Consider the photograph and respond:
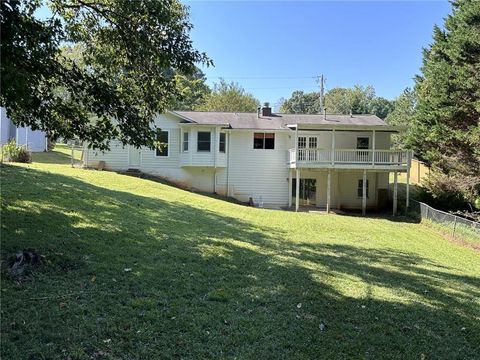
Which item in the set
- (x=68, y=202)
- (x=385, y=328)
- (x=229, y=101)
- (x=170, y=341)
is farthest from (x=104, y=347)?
(x=229, y=101)

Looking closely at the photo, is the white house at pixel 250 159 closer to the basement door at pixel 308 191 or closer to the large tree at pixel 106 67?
the basement door at pixel 308 191

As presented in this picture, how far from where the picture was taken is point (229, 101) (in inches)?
1855

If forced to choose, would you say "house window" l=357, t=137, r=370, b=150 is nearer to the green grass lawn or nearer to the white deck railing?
the white deck railing

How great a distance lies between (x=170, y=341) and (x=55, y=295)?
1718mm

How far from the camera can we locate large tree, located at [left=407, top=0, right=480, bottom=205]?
63.8 ft

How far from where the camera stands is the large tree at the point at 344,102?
6694 centimetres

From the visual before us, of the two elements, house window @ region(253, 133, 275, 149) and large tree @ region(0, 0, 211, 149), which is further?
house window @ region(253, 133, 275, 149)

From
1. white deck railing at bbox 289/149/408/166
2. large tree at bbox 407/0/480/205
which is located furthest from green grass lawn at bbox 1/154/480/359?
white deck railing at bbox 289/149/408/166

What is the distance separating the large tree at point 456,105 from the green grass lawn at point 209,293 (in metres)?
9.38

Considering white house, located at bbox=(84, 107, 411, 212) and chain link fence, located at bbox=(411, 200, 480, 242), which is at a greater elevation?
white house, located at bbox=(84, 107, 411, 212)

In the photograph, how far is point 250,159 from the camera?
24906 millimetres

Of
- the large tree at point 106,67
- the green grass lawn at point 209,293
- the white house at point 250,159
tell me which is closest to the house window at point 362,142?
the white house at point 250,159

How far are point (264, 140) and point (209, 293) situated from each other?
1945cm

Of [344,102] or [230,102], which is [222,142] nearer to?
[230,102]
